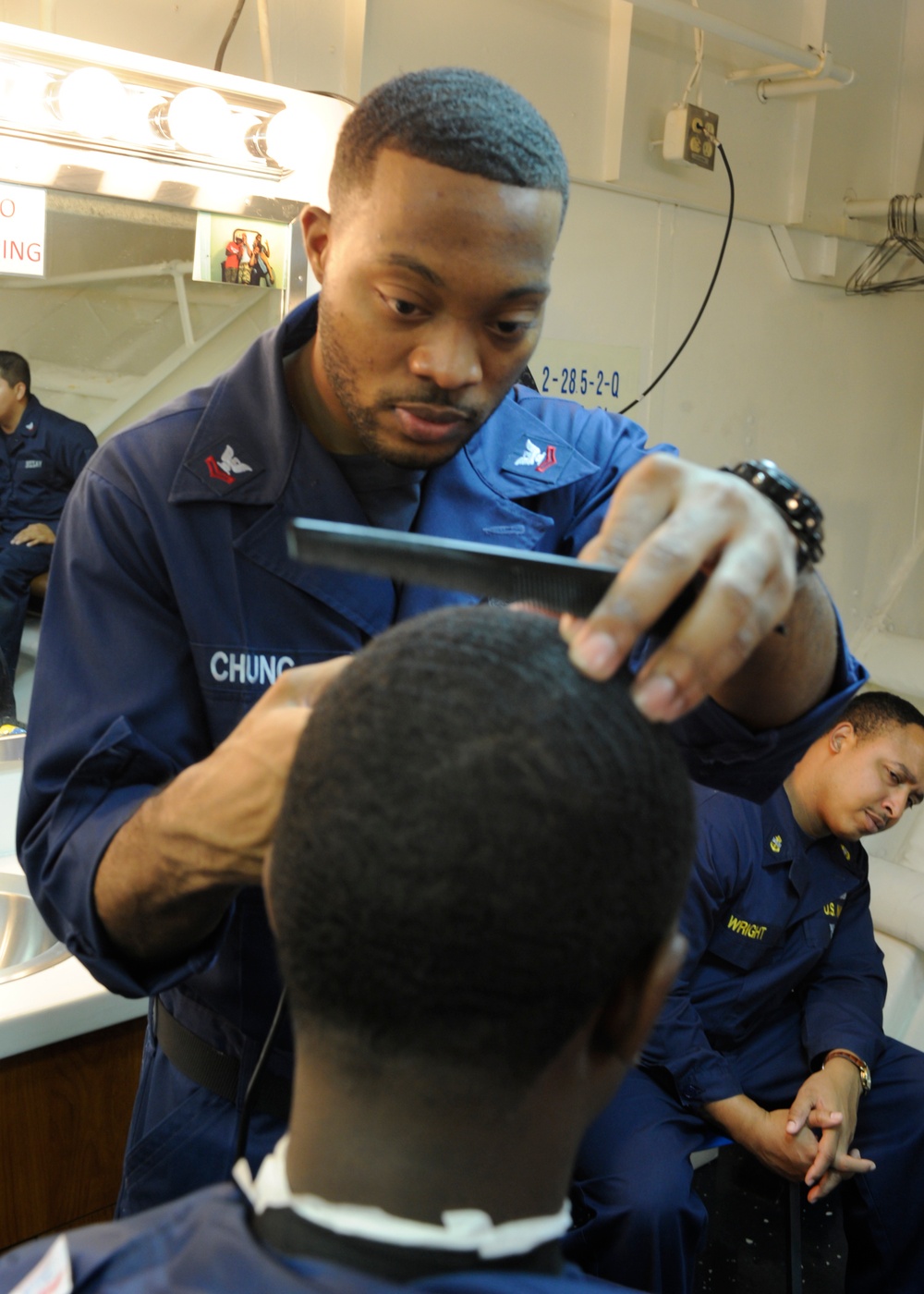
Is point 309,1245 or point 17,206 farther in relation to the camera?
point 17,206

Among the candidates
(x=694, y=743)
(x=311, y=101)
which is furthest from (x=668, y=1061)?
(x=311, y=101)

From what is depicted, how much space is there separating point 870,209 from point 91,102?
8.22ft

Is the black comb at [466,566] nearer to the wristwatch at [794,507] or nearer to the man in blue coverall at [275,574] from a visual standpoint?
the man in blue coverall at [275,574]

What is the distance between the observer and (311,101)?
204 centimetres

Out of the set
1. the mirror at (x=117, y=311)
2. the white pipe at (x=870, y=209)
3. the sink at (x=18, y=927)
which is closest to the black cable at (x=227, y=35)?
the mirror at (x=117, y=311)

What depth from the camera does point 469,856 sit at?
61cm

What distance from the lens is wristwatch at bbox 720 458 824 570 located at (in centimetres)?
89

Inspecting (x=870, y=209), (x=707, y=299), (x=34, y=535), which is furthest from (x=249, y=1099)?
(x=870, y=209)

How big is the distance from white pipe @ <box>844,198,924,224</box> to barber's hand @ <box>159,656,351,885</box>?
3221 millimetres

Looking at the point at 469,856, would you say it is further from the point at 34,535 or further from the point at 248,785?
the point at 34,535

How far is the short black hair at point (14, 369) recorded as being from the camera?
1.93 metres

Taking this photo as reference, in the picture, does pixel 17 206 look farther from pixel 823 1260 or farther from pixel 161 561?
pixel 823 1260

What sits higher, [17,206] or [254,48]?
[254,48]

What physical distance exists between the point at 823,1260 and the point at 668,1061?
835 mm
